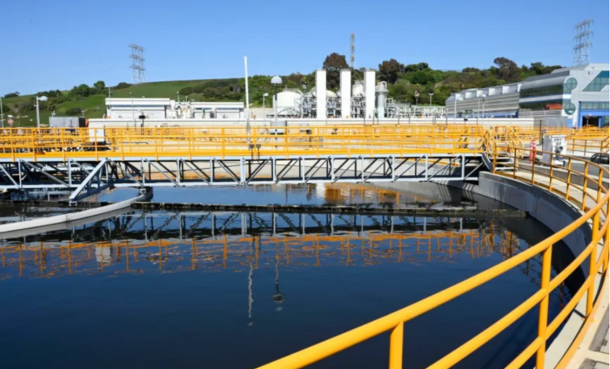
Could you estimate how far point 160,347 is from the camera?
745 centimetres

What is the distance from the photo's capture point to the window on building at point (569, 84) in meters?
69.4

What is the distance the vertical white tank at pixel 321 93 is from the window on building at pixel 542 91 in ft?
115

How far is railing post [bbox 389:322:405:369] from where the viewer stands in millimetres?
2121

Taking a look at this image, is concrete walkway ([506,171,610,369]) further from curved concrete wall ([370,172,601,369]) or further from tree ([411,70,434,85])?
tree ([411,70,434,85])

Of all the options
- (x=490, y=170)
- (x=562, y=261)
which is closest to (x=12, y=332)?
(x=562, y=261)

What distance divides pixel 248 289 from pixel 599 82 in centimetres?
7507

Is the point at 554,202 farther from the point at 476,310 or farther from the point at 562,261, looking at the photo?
the point at 476,310

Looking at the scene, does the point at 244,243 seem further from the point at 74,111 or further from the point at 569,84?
the point at 74,111

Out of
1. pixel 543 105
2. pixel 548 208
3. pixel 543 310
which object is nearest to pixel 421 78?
pixel 543 105

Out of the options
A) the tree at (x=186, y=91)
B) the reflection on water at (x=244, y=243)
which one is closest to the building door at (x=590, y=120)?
the reflection on water at (x=244, y=243)

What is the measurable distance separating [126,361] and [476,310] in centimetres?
599

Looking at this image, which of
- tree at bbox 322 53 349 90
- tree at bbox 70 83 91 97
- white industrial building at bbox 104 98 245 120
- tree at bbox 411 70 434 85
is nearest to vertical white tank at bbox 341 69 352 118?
white industrial building at bbox 104 98 245 120

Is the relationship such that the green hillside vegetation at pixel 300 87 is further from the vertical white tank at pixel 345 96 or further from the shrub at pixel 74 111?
the vertical white tank at pixel 345 96

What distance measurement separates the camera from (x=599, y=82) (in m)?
69.3
